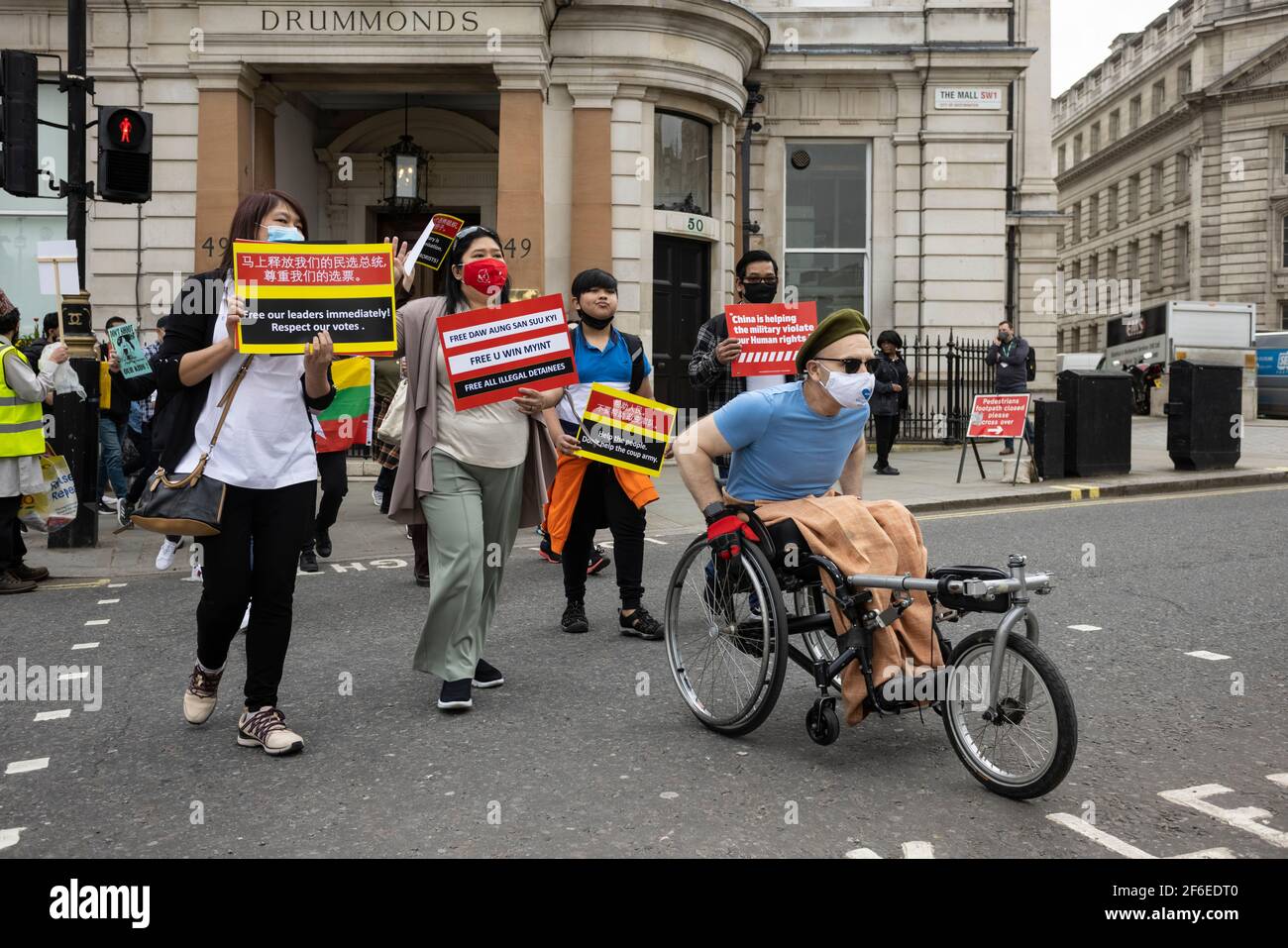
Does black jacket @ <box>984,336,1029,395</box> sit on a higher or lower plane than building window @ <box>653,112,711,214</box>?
lower

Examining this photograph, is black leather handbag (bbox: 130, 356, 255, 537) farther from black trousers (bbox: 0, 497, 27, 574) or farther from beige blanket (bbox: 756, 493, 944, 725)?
black trousers (bbox: 0, 497, 27, 574)

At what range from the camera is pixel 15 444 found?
7.70 metres

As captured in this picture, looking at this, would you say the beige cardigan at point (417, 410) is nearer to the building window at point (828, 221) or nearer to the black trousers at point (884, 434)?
the black trousers at point (884, 434)

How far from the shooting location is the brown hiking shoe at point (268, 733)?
161 inches

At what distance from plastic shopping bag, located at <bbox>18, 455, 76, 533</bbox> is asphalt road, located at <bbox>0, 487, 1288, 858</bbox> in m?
1.72

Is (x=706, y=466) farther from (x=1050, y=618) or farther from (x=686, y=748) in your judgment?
(x=1050, y=618)

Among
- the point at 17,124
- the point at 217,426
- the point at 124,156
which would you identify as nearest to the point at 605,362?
the point at 217,426

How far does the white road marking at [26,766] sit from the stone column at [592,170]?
505 inches

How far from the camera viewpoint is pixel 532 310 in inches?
187

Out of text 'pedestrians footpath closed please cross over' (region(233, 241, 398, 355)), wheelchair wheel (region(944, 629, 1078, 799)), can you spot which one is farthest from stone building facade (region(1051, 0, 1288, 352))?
text 'pedestrians footpath closed please cross over' (region(233, 241, 398, 355))

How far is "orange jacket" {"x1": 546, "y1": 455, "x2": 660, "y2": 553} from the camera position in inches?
245

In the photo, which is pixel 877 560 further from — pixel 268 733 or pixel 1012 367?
pixel 1012 367

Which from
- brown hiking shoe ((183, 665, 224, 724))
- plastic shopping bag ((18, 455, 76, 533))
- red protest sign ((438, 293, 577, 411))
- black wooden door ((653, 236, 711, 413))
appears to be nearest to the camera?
brown hiking shoe ((183, 665, 224, 724))
